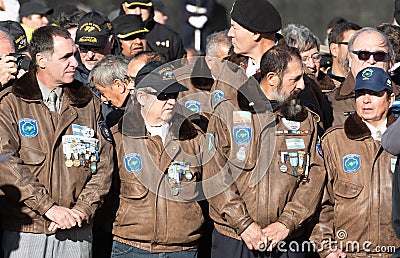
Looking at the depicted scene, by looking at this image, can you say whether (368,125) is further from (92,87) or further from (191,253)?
(92,87)

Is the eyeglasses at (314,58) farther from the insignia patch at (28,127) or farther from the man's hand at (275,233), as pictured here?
the insignia patch at (28,127)

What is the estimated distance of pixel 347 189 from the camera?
5.36 metres

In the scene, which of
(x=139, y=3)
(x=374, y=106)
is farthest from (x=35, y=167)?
(x=139, y=3)

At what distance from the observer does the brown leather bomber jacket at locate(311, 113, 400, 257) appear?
5281 millimetres

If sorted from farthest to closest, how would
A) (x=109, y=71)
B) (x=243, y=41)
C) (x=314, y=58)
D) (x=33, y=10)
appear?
(x=33, y=10) → (x=314, y=58) → (x=109, y=71) → (x=243, y=41)

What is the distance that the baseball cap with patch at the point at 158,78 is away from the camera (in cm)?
544

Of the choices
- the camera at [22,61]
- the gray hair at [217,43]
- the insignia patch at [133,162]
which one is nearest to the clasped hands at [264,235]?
the insignia patch at [133,162]

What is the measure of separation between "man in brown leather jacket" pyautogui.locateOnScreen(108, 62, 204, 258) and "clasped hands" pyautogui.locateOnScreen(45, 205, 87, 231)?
39cm

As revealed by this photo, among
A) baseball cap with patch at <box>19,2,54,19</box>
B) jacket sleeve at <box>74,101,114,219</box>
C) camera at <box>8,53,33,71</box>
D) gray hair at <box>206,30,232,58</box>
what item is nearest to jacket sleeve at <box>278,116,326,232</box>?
jacket sleeve at <box>74,101,114,219</box>

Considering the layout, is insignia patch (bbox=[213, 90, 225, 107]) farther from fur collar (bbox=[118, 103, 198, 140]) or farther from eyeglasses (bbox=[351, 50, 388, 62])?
eyeglasses (bbox=[351, 50, 388, 62])

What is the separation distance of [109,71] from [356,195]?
195 cm

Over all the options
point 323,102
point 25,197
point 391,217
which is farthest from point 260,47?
point 25,197

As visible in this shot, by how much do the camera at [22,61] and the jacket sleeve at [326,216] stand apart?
2.02m

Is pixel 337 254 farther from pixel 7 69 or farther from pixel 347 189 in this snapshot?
pixel 7 69
